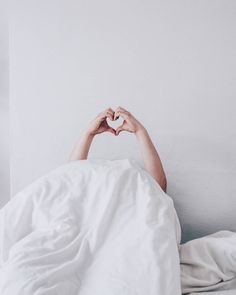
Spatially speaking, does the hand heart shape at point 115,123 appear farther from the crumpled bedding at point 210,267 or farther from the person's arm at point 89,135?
the crumpled bedding at point 210,267

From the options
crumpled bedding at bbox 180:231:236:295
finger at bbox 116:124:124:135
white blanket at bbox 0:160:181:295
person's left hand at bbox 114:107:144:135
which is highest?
person's left hand at bbox 114:107:144:135

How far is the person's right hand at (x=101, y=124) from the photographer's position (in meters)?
1.66

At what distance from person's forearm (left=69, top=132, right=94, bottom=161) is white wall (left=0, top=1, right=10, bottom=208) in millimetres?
570

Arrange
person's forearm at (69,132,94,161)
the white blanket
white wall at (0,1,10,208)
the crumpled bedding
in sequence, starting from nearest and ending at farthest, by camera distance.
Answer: the white blanket
the crumpled bedding
person's forearm at (69,132,94,161)
white wall at (0,1,10,208)

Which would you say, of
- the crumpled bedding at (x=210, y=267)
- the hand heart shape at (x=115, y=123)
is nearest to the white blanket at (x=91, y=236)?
the crumpled bedding at (x=210, y=267)

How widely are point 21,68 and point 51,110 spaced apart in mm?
252

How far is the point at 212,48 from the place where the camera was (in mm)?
1665

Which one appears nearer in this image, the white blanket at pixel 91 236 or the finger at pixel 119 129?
the white blanket at pixel 91 236

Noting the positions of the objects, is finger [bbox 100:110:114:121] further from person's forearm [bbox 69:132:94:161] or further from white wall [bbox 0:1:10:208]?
white wall [bbox 0:1:10:208]

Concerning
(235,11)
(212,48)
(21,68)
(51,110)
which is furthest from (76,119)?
(235,11)

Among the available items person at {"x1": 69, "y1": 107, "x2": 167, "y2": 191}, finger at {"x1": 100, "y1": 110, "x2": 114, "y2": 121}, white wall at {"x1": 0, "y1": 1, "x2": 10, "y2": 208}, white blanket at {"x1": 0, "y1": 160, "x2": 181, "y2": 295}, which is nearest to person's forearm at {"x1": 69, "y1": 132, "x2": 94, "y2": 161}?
person at {"x1": 69, "y1": 107, "x2": 167, "y2": 191}

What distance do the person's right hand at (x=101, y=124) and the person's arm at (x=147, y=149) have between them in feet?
0.11

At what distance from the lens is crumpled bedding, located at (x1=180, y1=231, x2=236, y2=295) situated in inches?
45.5

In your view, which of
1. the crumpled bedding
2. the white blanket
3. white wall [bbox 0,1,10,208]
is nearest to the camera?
the white blanket
